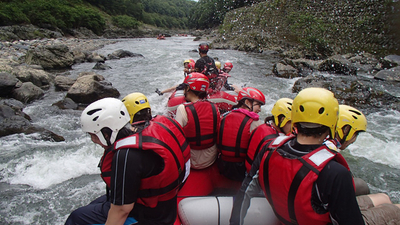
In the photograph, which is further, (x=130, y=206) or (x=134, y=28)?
(x=134, y=28)

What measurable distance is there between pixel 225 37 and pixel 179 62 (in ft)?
59.0

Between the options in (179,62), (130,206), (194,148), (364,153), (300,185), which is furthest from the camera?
(179,62)

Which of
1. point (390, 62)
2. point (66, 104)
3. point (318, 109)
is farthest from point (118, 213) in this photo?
point (390, 62)

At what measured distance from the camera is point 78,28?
51.4 metres

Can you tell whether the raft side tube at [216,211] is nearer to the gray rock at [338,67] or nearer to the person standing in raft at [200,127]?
the person standing in raft at [200,127]

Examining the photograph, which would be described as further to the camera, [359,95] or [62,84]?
[62,84]

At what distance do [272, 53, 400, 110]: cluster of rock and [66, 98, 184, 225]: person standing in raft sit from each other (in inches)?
337

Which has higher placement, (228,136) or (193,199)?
(228,136)

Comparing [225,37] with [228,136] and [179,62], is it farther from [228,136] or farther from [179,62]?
[228,136]

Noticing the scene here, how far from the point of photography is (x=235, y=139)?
9.64 feet

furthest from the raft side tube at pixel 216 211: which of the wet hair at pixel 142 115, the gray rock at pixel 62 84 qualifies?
the gray rock at pixel 62 84

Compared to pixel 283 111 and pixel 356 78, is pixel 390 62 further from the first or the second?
pixel 283 111

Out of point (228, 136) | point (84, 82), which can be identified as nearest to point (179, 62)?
point (84, 82)

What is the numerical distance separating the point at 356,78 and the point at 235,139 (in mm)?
12256
